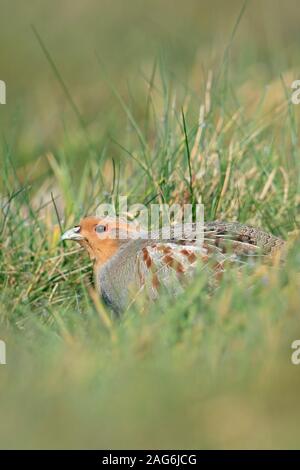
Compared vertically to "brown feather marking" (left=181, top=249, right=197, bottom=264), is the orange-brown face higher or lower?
higher

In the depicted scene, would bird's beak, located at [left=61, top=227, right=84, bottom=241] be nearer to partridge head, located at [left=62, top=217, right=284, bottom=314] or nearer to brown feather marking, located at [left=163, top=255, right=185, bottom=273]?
partridge head, located at [left=62, top=217, right=284, bottom=314]

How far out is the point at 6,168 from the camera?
525 cm

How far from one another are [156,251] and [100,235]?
0.36 m

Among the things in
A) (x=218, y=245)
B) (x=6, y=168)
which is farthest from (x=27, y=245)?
(x=218, y=245)

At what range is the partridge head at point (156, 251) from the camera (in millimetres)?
4449

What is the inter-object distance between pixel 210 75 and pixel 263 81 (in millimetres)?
1718

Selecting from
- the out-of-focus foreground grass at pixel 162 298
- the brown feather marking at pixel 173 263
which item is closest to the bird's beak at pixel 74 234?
the out-of-focus foreground grass at pixel 162 298

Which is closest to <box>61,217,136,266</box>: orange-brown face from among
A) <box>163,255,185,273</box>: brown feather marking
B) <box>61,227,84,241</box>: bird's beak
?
<box>61,227,84,241</box>: bird's beak

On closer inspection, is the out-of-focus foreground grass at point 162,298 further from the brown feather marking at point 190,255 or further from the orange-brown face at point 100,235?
the brown feather marking at point 190,255

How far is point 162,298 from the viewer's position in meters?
4.04

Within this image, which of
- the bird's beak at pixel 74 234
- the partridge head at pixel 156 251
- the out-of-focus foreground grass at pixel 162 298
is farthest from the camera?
the bird's beak at pixel 74 234

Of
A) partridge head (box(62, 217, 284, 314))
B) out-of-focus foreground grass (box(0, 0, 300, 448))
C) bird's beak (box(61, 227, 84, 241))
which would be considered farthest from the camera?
bird's beak (box(61, 227, 84, 241))

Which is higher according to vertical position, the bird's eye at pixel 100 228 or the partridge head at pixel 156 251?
the bird's eye at pixel 100 228

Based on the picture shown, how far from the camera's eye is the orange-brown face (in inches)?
189
